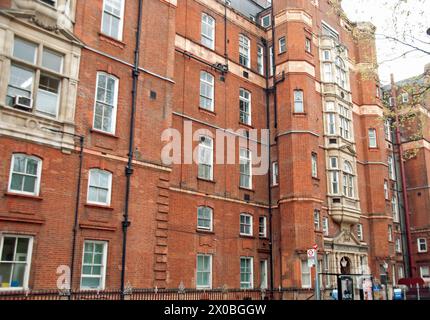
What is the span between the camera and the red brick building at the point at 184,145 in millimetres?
15766

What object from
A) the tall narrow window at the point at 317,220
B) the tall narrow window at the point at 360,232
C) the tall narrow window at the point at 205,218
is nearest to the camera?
the tall narrow window at the point at 205,218

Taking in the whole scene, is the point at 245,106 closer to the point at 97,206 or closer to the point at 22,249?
the point at 97,206

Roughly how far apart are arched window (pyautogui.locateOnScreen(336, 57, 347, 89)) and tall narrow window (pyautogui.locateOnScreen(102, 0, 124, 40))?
18.1 m

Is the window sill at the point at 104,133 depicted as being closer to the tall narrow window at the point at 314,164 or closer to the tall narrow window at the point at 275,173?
the tall narrow window at the point at 275,173

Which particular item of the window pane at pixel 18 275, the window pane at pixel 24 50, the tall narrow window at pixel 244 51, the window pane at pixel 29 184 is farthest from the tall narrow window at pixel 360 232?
the window pane at pixel 24 50

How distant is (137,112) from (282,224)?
38.8ft

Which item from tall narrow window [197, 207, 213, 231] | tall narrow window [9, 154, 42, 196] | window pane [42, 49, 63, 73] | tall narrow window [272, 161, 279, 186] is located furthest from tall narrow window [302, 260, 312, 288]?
window pane [42, 49, 63, 73]

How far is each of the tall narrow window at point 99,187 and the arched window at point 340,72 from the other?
20.7 m

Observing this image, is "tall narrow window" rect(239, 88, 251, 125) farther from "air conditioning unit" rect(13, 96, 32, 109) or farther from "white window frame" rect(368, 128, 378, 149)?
"air conditioning unit" rect(13, 96, 32, 109)

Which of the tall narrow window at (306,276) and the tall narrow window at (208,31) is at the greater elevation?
the tall narrow window at (208,31)

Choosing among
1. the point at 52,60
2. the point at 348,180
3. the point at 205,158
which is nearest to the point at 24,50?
the point at 52,60

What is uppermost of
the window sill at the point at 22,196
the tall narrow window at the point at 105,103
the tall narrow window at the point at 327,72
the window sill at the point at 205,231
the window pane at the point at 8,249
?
the tall narrow window at the point at 327,72

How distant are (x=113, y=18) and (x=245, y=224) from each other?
13669mm
